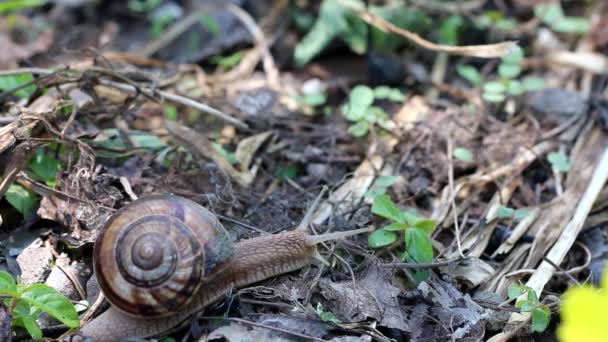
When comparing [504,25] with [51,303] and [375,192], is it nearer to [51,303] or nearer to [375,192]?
[375,192]

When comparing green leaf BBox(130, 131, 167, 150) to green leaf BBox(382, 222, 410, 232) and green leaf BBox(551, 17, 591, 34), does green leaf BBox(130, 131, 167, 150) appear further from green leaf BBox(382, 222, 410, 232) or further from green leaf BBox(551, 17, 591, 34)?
green leaf BBox(551, 17, 591, 34)

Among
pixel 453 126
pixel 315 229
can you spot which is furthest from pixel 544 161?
pixel 315 229

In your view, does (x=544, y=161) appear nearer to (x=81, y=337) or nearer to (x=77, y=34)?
(x=81, y=337)

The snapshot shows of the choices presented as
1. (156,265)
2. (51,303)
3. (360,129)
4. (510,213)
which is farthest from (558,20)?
(51,303)

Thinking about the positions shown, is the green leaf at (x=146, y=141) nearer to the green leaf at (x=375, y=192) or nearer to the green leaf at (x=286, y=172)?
the green leaf at (x=286, y=172)

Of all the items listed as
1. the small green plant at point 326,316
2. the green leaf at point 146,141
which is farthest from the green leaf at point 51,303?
the green leaf at point 146,141
